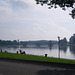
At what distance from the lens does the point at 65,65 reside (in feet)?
44.7

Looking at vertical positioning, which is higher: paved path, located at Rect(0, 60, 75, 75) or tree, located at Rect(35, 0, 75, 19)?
tree, located at Rect(35, 0, 75, 19)

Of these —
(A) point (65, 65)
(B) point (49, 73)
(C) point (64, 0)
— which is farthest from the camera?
(C) point (64, 0)

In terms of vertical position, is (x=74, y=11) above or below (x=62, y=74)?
above

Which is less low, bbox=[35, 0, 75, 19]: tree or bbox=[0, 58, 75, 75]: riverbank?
bbox=[35, 0, 75, 19]: tree

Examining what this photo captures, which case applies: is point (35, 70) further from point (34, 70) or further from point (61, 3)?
point (61, 3)

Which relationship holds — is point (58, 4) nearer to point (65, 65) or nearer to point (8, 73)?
point (65, 65)

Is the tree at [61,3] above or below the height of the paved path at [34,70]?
above

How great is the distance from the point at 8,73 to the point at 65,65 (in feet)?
19.0

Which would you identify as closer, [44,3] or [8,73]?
[8,73]

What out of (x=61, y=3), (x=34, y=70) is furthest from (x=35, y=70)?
(x=61, y=3)

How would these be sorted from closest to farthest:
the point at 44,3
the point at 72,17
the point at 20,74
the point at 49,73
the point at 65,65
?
Answer: the point at 20,74 → the point at 49,73 → the point at 65,65 → the point at 44,3 → the point at 72,17

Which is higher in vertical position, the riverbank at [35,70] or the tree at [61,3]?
the tree at [61,3]

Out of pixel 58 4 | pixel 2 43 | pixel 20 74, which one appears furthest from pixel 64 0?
pixel 2 43

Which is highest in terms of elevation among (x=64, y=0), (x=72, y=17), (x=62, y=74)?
(x=64, y=0)
